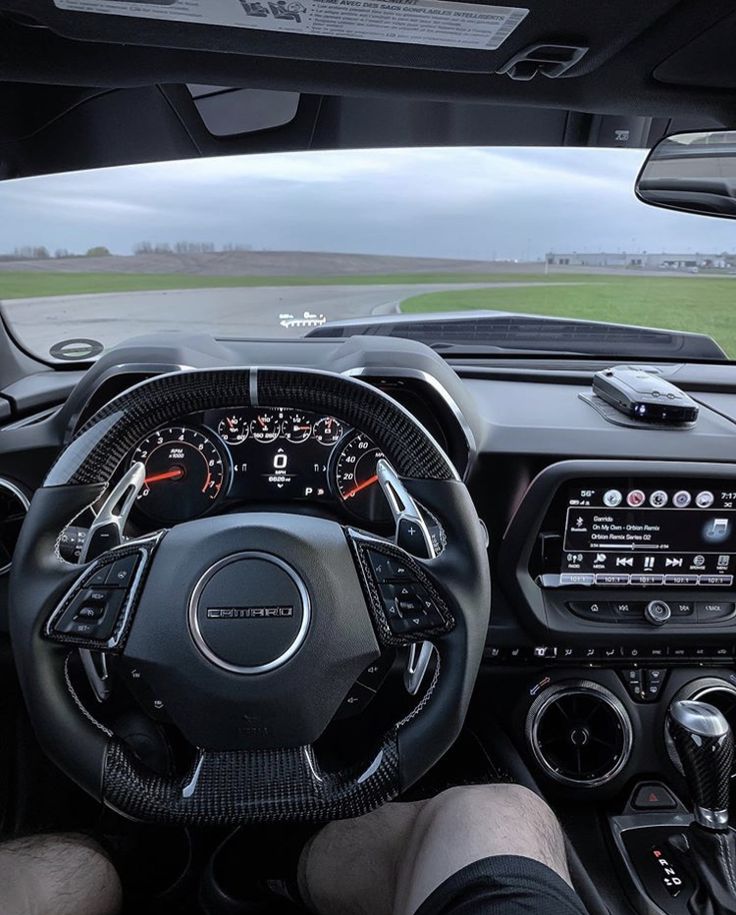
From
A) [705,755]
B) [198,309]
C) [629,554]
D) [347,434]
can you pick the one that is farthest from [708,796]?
[198,309]

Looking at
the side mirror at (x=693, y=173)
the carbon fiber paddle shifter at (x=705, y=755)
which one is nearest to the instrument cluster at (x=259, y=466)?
the carbon fiber paddle shifter at (x=705, y=755)

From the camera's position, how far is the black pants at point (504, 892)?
1.31m

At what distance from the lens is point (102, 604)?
138 cm

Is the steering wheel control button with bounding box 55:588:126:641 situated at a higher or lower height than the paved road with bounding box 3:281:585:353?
lower

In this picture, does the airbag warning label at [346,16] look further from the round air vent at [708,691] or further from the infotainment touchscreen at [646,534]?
the round air vent at [708,691]

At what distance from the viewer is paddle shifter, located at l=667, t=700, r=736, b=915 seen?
1.87m

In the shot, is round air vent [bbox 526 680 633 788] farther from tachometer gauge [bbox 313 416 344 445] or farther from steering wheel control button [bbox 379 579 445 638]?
steering wheel control button [bbox 379 579 445 638]

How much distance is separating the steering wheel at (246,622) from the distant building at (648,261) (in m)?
1.70

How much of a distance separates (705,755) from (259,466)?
4.07ft

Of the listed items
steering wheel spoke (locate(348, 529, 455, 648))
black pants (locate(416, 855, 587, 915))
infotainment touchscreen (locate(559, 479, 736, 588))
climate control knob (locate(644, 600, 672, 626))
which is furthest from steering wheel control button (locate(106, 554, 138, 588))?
climate control knob (locate(644, 600, 672, 626))

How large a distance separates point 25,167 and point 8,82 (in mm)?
410

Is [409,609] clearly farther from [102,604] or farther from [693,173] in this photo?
[693,173]

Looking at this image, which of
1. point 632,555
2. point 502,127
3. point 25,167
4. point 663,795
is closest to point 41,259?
point 25,167

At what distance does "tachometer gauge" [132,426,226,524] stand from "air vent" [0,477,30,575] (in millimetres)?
353
